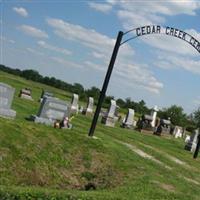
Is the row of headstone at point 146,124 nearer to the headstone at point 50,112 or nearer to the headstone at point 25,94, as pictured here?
the headstone at point 25,94

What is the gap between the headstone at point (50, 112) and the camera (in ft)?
71.0

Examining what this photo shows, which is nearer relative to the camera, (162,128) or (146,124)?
(146,124)

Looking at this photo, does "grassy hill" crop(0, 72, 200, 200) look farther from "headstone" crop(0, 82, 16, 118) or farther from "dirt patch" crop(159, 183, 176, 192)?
"headstone" crop(0, 82, 16, 118)

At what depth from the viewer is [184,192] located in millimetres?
16203

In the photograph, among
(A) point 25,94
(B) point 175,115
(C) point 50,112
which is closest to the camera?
(C) point 50,112

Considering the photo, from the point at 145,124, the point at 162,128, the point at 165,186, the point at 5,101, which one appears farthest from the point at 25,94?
the point at 165,186

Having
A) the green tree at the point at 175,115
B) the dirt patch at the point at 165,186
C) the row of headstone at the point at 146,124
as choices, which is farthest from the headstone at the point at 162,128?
the green tree at the point at 175,115

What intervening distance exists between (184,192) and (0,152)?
6.17 m

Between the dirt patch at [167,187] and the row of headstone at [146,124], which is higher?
the row of headstone at [146,124]

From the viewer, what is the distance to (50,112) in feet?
71.8

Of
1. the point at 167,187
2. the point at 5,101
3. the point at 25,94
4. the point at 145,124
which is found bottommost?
the point at 167,187

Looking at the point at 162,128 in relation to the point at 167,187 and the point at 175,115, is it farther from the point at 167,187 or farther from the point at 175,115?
the point at 175,115

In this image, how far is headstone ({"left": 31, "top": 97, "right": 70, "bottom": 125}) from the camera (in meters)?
21.7

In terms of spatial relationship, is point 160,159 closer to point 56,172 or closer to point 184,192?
point 184,192
